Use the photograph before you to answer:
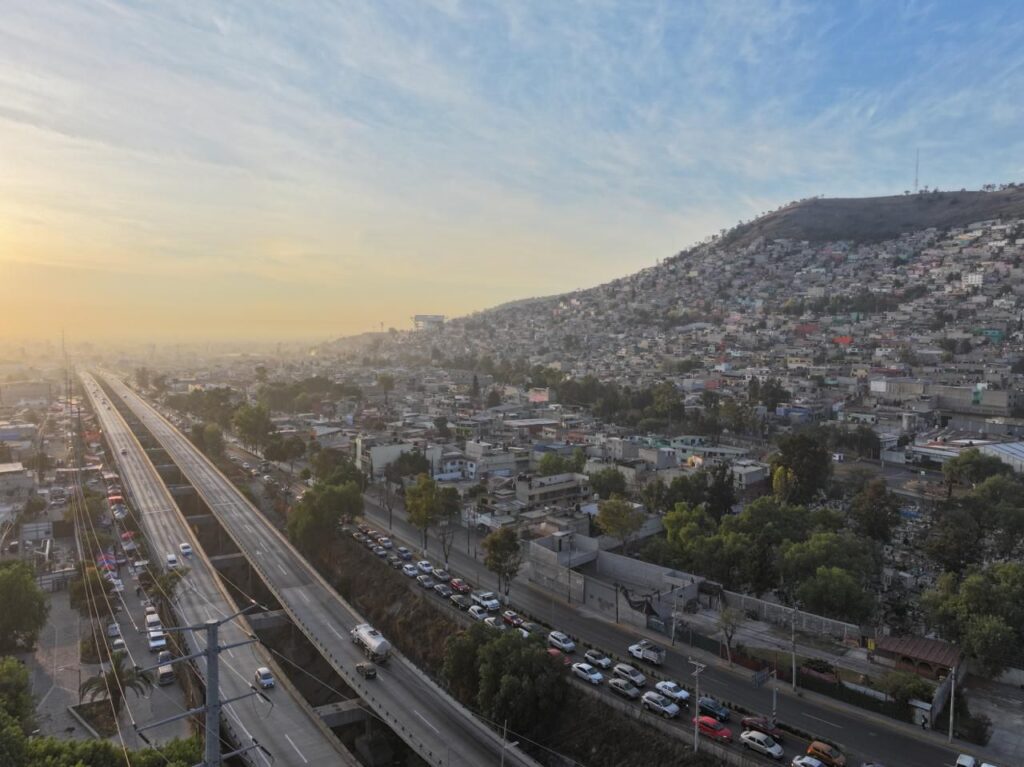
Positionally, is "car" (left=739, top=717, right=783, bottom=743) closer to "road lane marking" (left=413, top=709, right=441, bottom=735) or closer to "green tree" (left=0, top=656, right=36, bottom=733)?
"road lane marking" (left=413, top=709, right=441, bottom=735)

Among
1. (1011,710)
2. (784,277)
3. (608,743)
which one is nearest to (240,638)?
(608,743)

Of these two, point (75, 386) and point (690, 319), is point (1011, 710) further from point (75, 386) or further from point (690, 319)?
point (75, 386)

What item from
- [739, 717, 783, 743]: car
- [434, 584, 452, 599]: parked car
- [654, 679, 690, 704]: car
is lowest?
[434, 584, 452, 599]: parked car

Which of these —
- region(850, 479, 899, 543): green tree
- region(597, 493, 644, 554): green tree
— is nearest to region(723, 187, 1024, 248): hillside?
region(850, 479, 899, 543): green tree

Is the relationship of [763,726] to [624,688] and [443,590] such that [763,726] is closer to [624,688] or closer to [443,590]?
[624,688]

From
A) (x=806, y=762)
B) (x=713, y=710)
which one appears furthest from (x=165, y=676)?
(x=806, y=762)

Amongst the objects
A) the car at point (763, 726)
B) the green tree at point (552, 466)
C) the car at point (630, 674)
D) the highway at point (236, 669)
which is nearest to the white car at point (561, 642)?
the car at point (630, 674)

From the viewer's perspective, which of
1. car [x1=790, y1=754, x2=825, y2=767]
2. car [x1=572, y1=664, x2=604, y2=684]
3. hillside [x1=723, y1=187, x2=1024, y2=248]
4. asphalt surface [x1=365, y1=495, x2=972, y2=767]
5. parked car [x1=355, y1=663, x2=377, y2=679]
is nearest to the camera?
car [x1=790, y1=754, x2=825, y2=767]
